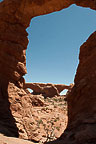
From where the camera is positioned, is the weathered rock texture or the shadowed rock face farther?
the weathered rock texture

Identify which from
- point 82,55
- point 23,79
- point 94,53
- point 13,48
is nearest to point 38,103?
point 23,79

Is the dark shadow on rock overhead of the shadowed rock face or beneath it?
beneath

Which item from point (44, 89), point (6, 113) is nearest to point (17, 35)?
point (6, 113)

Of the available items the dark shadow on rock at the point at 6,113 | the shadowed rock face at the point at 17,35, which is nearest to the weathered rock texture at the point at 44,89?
the shadowed rock face at the point at 17,35

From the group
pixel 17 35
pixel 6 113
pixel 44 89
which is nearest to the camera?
pixel 6 113

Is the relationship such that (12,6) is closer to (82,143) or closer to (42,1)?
(42,1)

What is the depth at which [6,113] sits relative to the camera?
7148 millimetres

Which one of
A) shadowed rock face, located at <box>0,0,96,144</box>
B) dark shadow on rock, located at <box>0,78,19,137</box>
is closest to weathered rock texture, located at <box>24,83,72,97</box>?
shadowed rock face, located at <box>0,0,96,144</box>

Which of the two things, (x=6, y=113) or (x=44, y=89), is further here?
(x=44, y=89)

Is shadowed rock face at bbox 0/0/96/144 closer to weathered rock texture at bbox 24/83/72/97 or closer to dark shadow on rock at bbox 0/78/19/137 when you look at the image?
dark shadow on rock at bbox 0/78/19/137

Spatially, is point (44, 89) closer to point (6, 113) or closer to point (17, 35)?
point (17, 35)

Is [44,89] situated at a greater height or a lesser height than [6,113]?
greater

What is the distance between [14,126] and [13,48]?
5.54 m

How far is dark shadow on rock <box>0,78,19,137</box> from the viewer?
633 cm
